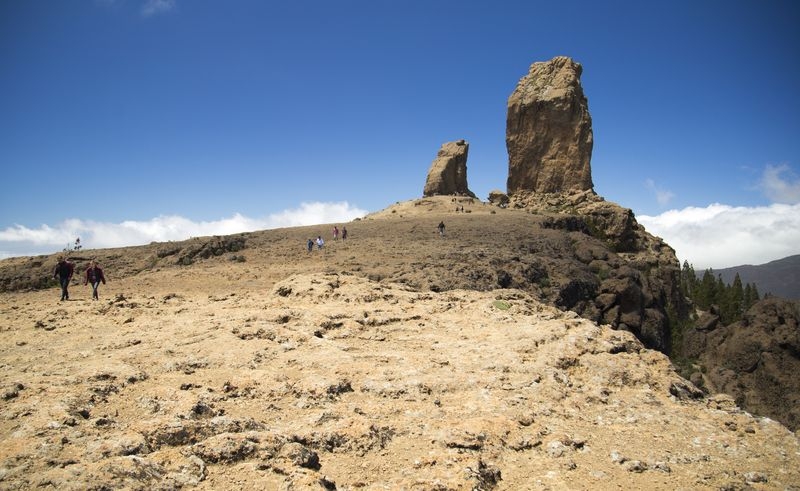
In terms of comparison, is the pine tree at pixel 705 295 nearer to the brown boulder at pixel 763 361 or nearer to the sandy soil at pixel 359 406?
the brown boulder at pixel 763 361

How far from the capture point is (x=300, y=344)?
466 inches

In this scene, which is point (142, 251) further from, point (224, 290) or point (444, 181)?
point (444, 181)

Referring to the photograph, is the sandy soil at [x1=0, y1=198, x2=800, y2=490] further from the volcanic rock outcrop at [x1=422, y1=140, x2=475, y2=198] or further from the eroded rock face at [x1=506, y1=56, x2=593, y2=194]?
the volcanic rock outcrop at [x1=422, y1=140, x2=475, y2=198]

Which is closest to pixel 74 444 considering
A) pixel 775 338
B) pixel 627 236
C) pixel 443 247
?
pixel 443 247

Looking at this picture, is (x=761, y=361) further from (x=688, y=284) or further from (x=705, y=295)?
(x=688, y=284)

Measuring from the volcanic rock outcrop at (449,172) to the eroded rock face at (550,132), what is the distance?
9.30 m

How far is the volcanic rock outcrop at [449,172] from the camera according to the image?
80438 millimetres

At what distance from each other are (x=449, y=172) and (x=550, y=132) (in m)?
18.2

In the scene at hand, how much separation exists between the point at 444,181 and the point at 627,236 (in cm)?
3321

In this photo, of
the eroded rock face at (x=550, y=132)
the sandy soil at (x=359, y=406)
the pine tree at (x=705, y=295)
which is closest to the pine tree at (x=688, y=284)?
the pine tree at (x=705, y=295)

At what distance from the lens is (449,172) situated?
271 feet

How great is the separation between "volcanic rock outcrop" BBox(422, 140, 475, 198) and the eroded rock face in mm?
9295

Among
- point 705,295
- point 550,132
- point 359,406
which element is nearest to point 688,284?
point 705,295

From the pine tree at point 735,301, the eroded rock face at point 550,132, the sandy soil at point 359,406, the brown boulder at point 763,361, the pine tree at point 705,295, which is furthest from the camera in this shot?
the eroded rock face at point 550,132
